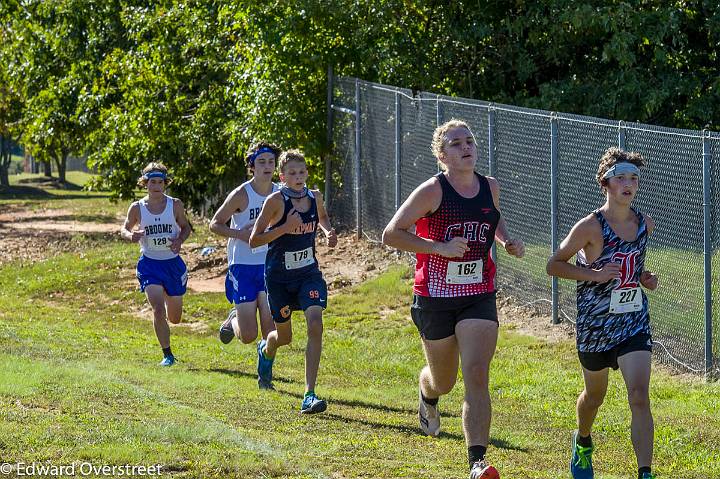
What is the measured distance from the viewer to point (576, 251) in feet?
23.0

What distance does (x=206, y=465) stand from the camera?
6891 mm

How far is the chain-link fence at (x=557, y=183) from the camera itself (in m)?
10.8

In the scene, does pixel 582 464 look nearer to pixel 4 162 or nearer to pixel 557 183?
pixel 557 183

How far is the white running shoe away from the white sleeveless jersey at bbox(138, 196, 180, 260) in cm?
475

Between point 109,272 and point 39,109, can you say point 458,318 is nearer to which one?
point 109,272

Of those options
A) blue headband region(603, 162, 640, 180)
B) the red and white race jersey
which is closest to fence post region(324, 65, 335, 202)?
the red and white race jersey

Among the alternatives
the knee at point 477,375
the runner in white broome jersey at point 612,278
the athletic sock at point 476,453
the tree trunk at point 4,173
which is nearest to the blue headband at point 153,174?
the knee at point 477,375

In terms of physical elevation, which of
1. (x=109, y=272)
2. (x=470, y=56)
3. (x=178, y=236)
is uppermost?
(x=470, y=56)

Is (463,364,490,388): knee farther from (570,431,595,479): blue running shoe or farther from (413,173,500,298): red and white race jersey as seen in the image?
(570,431,595,479): blue running shoe

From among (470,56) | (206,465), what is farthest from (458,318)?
(470,56)

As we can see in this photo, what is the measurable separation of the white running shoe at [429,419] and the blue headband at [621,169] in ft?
7.29

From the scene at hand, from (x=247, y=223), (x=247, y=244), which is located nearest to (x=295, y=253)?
(x=247, y=223)

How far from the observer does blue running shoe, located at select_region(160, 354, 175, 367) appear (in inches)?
482

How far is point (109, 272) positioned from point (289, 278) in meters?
12.1
